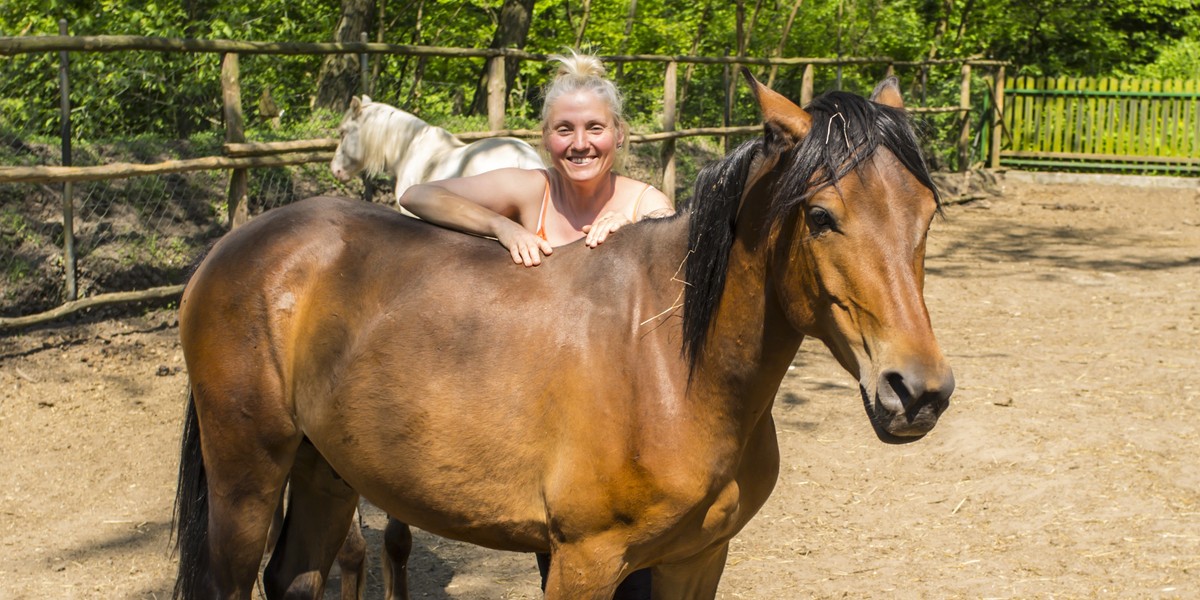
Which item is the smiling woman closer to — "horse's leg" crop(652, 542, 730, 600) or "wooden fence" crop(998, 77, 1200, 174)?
"horse's leg" crop(652, 542, 730, 600)

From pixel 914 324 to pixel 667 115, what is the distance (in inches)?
347

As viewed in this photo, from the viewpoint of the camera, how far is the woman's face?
2729 mm

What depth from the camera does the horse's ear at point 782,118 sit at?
2.00m

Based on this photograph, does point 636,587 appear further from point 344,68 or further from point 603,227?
point 344,68

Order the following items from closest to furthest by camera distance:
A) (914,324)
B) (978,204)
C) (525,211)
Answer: (914,324), (525,211), (978,204)

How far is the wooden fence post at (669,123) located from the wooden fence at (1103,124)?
941 centimetres

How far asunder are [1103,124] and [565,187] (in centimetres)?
1715

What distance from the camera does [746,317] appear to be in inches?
86.7

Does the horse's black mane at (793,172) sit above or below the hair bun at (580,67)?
below

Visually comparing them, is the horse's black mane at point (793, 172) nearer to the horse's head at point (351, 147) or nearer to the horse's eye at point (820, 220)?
the horse's eye at point (820, 220)

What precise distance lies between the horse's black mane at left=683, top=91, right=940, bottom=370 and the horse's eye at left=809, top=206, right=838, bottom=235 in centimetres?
3

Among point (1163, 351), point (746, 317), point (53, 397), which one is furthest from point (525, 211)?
point (1163, 351)

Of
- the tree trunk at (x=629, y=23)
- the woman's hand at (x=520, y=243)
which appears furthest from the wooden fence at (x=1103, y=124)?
the woman's hand at (x=520, y=243)

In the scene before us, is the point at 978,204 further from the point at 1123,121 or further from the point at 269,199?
the point at 269,199
